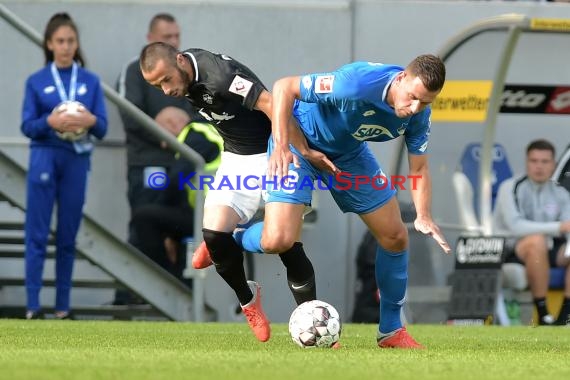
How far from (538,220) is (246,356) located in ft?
23.3

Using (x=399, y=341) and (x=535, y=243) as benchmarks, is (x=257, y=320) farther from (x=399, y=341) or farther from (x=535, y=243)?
(x=535, y=243)

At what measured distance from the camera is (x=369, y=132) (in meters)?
7.90

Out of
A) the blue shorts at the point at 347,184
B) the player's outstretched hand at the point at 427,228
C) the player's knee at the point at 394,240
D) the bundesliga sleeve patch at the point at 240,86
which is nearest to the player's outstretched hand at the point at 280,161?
the blue shorts at the point at 347,184

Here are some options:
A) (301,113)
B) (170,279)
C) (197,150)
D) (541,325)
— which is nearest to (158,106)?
(197,150)

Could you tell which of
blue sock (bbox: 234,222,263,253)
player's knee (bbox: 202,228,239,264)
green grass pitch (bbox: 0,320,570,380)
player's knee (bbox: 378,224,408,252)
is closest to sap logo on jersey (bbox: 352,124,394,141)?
player's knee (bbox: 378,224,408,252)

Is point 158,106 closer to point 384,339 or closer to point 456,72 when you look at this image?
point 456,72

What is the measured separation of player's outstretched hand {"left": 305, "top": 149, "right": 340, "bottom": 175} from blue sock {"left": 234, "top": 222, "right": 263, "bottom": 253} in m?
0.66

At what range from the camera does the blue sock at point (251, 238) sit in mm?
8430

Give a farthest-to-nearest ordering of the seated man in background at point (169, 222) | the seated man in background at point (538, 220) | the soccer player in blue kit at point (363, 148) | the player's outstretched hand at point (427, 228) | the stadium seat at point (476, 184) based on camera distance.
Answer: the stadium seat at point (476, 184) → the seated man in background at point (538, 220) → the seated man in background at point (169, 222) → the player's outstretched hand at point (427, 228) → the soccer player in blue kit at point (363, 148)

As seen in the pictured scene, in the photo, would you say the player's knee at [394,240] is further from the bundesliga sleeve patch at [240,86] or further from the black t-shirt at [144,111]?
the black t-shirt at [144,111]

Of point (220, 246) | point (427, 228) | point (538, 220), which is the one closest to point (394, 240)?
point (427, 228)

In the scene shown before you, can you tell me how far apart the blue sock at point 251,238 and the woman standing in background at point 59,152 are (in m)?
3.76

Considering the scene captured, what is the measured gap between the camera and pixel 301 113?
8.30 m

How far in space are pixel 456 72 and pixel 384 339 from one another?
6.47m
